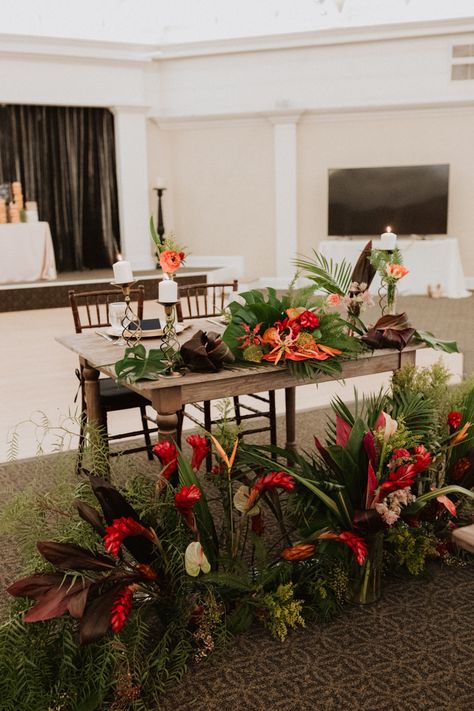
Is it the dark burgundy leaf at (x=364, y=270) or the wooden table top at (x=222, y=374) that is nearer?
the wooden table top at (x=222, y=374)

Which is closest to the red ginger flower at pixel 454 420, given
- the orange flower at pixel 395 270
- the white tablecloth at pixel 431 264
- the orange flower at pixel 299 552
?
the orange flower at pixel 395 270

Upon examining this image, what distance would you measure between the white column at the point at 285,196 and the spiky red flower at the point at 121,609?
8.41 meters

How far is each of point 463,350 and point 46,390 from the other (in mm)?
3523

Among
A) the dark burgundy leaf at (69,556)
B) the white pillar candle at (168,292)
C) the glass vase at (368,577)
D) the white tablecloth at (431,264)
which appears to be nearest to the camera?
the dark burgundy leaf at (69,556)

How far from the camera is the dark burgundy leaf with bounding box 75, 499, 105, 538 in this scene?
223 cm

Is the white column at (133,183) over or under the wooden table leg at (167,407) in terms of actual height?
over

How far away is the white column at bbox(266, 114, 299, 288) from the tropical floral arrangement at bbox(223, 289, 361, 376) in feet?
23.8

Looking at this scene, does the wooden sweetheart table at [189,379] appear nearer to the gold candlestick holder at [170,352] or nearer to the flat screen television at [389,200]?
the gold candlestick holder at [170,352]

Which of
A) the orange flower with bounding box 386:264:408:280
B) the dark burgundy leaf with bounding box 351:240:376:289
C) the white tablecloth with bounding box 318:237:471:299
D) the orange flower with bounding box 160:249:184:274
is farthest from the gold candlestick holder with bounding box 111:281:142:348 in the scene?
the white tablecloth with bounding box 318:237:471:299

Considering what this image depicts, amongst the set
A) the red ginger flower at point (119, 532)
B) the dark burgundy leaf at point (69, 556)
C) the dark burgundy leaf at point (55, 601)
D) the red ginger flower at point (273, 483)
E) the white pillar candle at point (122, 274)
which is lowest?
the dark burgundy leaf at point (55, 601)

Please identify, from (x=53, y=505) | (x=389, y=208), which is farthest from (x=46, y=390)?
(x=389, y=208)

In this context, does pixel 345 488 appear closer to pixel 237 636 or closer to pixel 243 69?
pixel 237 636

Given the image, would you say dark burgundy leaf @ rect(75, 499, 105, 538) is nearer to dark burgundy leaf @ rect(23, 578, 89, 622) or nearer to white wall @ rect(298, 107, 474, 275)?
dark burgundy leaf @ rect(23, 578, 89, 622)

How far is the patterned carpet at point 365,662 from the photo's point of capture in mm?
A: 2143
